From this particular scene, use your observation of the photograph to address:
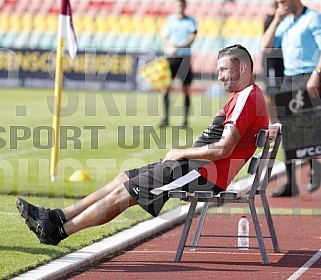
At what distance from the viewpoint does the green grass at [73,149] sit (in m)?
8.71

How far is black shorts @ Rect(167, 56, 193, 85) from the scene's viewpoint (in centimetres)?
2140

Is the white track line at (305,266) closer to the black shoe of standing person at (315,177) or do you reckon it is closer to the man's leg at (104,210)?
the man's leg at (104,210)

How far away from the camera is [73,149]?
16938mm

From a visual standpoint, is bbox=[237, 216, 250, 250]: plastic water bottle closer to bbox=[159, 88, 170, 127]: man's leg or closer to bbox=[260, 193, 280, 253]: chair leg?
bbox=[260, 193, 280, 253]: chair leg

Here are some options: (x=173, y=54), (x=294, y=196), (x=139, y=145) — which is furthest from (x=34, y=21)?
(x=294, y=196)

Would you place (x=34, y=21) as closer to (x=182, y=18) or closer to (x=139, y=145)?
(x=182, y=18)

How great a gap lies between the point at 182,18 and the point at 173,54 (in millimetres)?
816

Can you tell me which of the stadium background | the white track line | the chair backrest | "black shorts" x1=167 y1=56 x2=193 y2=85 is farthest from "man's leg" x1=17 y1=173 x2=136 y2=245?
the stadium background

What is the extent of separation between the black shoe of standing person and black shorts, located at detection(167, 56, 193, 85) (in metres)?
8.79

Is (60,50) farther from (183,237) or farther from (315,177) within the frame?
(183,237)

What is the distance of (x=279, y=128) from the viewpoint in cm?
852

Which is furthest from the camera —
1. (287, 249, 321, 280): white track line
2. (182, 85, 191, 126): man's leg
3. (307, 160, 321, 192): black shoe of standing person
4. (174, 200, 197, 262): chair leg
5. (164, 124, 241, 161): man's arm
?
(182, 85, 191, 126): man's leg

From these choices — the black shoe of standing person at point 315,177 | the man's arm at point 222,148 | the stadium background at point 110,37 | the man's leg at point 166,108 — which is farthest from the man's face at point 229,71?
the stadium background at point 110,37

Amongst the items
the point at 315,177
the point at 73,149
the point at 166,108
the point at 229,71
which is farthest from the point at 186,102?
the point at 229,71
